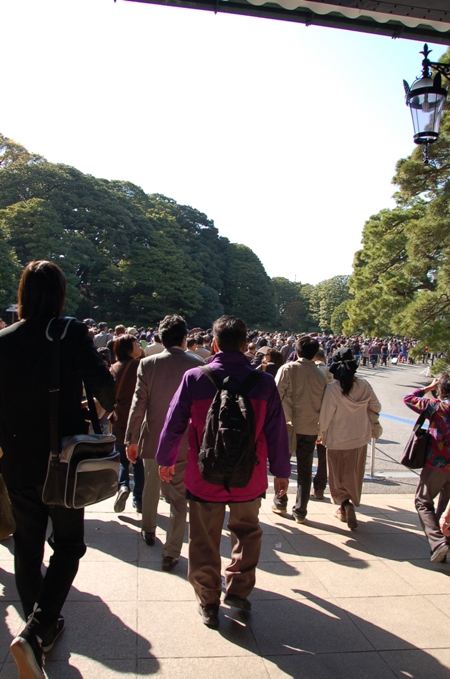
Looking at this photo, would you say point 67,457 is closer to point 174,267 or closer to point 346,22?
point 346,22

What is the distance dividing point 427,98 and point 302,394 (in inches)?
110

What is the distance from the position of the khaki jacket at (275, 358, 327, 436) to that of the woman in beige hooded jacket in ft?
0.41

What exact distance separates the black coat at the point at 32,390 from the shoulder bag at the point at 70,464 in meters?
0.05

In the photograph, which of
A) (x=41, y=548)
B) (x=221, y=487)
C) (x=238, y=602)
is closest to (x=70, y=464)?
(x=41, y=548)

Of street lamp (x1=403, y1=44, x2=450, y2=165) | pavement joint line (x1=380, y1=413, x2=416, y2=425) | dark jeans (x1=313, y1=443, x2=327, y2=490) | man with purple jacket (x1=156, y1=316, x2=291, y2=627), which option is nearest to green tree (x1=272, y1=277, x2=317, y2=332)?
pavement joint line (x1=380, y1=413, x2=416, y2=425)

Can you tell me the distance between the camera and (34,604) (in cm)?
223

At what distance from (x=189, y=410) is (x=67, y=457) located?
76 centimetres

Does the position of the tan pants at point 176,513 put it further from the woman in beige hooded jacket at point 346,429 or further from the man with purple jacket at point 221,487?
the woman in beige hooded jacket at point 346,429

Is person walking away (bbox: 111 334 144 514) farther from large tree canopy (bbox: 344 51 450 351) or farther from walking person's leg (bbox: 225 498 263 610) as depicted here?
large tree canopy (bbox: 344 51 450 351)

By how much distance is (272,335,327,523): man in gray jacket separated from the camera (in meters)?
4.45

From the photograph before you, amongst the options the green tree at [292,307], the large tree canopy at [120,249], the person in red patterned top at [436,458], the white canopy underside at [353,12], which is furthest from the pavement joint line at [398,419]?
the green tree at [292,307]

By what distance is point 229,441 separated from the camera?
2.36 meters

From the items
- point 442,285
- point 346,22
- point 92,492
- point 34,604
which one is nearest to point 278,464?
point 92,492

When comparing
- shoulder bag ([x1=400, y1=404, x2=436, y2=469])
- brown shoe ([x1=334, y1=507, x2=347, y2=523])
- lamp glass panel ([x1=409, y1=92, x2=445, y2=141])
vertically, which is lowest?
brown shoe ([x1=334, y1=507, x2=347, y2=523])
